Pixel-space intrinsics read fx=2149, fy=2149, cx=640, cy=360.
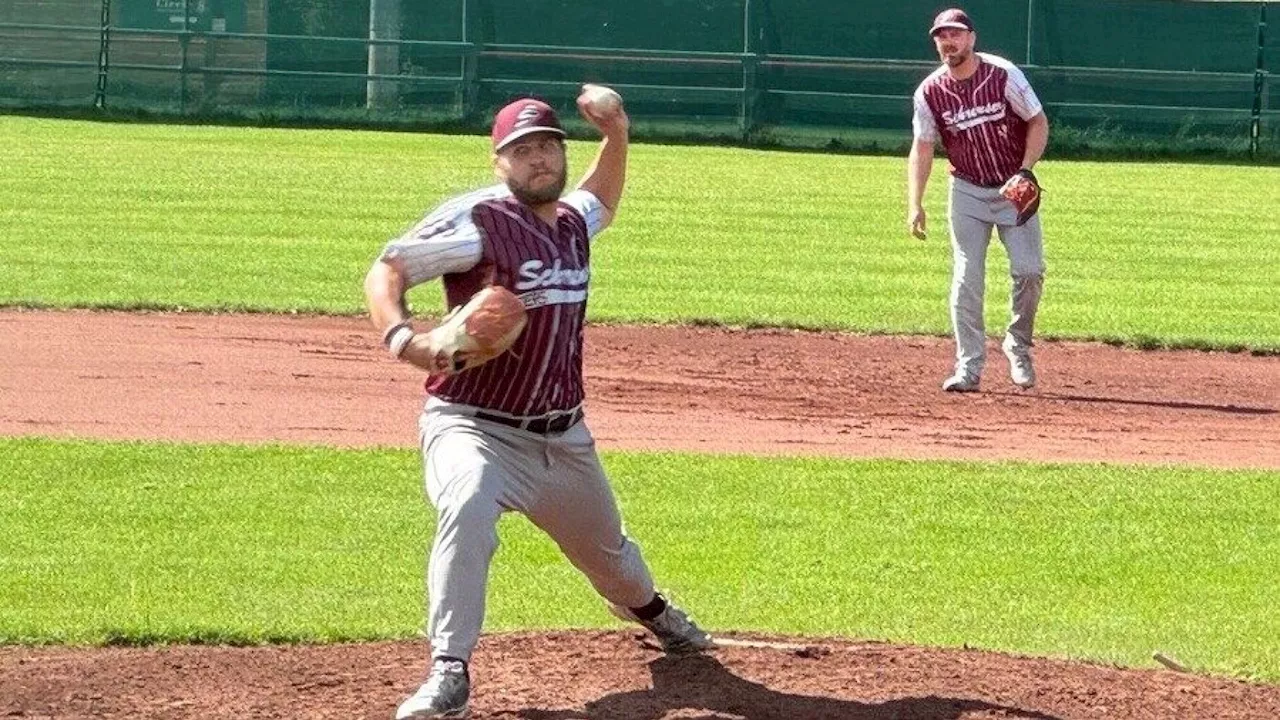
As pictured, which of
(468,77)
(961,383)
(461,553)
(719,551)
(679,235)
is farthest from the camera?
(468,77)

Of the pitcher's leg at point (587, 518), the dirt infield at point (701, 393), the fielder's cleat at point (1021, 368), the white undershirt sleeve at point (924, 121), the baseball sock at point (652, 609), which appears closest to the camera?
the pitcher's leg at point (587, 518)

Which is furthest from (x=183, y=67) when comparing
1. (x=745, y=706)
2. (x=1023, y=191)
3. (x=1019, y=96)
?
(x=745, y=706)

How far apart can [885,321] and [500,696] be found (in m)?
9.41

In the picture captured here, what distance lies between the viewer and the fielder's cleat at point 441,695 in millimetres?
A: 5707

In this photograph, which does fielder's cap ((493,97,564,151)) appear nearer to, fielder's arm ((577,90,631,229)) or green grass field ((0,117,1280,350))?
fielder's arm ((577,90,631,229))

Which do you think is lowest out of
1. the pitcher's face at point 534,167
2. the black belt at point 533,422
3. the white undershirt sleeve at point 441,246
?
the black belt at point 533,422

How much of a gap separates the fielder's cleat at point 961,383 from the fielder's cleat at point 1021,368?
0.27 m

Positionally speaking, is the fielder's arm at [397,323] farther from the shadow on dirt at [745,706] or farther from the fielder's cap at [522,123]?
the shadow on dirt at [745,706]

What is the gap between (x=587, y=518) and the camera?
6250 mm

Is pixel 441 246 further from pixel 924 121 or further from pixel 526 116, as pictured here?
pixel 924 121

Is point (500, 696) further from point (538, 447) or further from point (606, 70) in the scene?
point (606, 70)

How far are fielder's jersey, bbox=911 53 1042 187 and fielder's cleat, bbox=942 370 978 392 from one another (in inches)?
45.3

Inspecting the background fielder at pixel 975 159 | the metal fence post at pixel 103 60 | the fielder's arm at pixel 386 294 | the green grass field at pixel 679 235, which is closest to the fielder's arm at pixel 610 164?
the fielder's arm at pixel 386 294

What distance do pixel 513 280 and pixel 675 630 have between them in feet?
4.45
